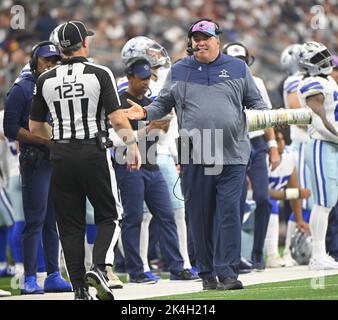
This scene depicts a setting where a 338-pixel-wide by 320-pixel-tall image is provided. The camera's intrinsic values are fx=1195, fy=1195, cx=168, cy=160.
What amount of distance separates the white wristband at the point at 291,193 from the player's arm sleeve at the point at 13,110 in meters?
4.42

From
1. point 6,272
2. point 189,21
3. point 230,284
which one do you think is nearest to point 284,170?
point 6,272

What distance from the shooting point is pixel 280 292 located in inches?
378

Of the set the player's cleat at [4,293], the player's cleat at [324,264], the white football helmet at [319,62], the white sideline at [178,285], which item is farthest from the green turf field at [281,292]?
the white football helmet at [319,62]

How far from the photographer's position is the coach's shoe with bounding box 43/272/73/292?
10.8 metres

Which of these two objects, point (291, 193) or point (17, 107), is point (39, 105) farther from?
point (291, 193)

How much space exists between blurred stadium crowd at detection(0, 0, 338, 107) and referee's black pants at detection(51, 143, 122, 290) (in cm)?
1237

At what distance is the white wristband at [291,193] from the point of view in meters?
14.0

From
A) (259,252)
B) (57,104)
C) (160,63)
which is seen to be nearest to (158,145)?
(160,63)

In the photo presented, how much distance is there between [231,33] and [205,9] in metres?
0.92

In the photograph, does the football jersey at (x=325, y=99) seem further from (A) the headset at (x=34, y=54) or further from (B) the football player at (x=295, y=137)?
(A) the headset at (x=34, y=54)

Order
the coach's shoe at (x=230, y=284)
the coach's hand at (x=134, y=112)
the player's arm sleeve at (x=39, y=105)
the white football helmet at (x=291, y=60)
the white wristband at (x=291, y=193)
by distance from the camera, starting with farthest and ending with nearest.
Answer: the white football helmet at (x=291, y=60) → the white wristband at (x=291, y=193) → the coach's shoe at (x=230, y=284) → the coach's hand at (x=134, y=112) → the player's arm sleeve at (x=39, y=105)

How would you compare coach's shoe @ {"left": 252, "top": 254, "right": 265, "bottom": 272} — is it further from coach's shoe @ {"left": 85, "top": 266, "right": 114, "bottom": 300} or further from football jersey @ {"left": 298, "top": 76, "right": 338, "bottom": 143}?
coach's shoe @ {"left": 85, "top": 266, "right": 114, "bottom": 300}

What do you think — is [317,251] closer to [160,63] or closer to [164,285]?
[164,285]

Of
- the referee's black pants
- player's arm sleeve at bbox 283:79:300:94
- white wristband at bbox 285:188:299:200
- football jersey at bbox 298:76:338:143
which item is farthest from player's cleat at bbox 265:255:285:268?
the referee's black pants
